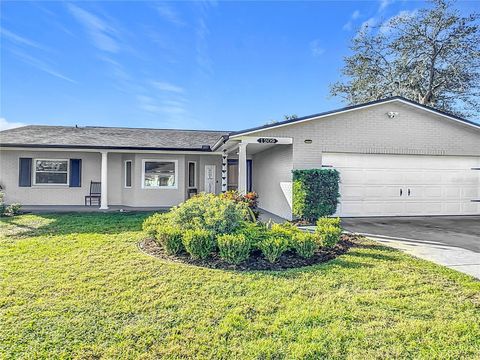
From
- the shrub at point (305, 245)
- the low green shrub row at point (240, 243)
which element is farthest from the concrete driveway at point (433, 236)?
the shrub at point (305, 245)

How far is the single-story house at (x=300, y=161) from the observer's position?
1099 cm

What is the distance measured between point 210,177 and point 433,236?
10403 mm

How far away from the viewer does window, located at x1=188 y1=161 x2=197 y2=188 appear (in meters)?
15.5

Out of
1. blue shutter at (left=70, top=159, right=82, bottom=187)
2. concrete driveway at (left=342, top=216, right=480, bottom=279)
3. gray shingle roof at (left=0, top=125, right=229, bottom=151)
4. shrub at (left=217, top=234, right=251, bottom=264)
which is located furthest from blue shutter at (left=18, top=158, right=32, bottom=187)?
concrete driveway at (left=342, top=216, right=480, bottom=279)

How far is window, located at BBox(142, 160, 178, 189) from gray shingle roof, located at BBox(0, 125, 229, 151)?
101 centimetres

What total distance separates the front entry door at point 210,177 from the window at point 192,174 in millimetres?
579

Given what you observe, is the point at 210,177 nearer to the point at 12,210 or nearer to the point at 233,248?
the point at 12,210

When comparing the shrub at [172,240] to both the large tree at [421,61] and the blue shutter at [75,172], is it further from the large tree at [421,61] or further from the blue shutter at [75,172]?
the large tree at [421,61]

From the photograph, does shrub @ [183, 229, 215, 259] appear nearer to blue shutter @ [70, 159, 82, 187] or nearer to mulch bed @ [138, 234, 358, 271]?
mulch bed @ [138, 234, 358, 271]

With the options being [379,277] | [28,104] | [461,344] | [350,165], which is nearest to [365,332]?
[461,344]

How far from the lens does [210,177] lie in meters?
→ 16.0

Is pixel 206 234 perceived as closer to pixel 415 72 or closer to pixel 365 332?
pixel 365 332

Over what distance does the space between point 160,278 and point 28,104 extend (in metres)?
14.4

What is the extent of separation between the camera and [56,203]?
47.7 feet
